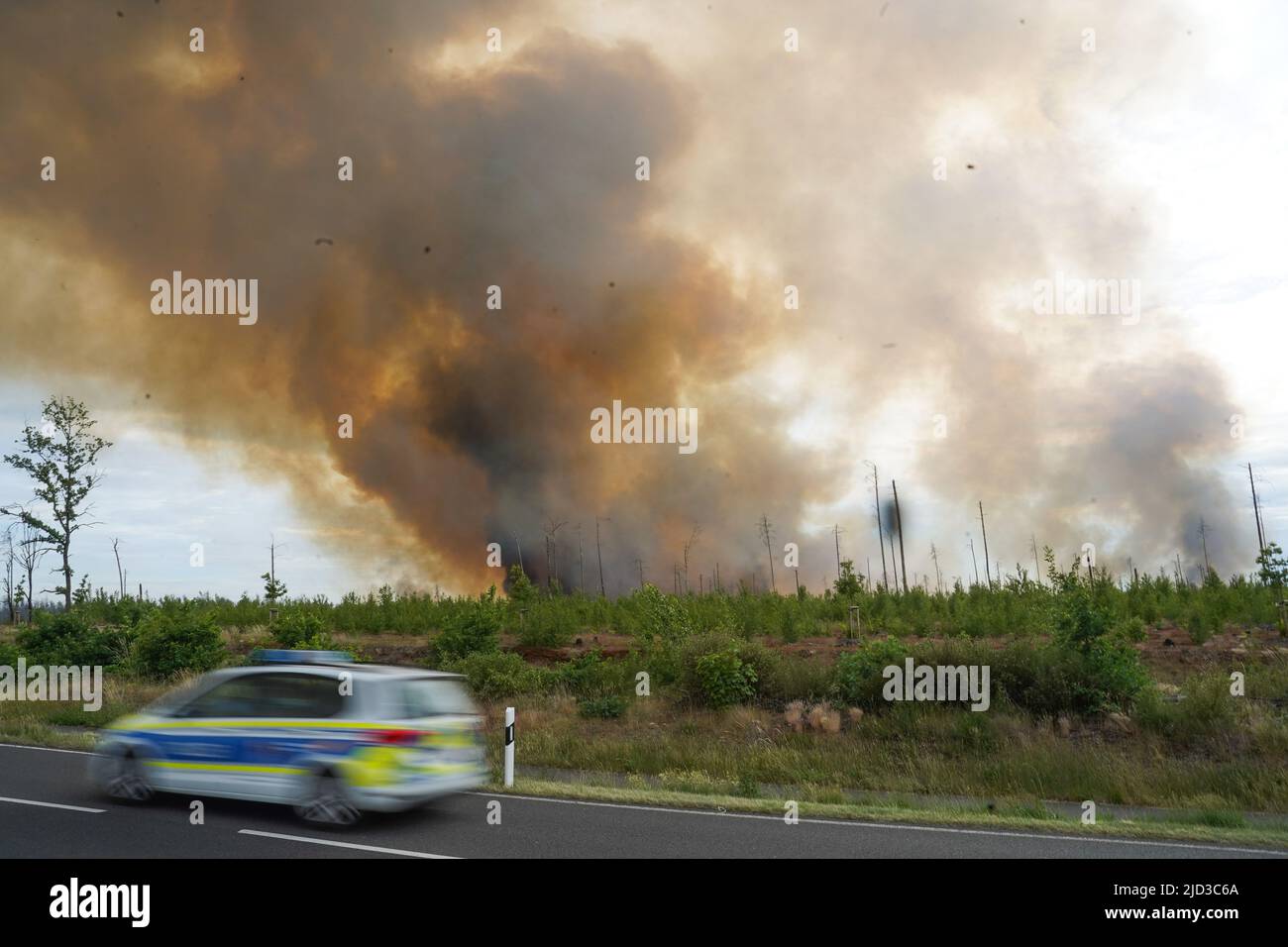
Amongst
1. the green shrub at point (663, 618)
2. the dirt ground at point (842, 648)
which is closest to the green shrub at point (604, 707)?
the green shrub at point (663, 618)

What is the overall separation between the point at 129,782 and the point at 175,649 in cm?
1930

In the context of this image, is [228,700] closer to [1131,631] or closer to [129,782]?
[129,782]

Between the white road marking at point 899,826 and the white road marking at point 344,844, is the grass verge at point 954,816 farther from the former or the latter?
the white road marking at point 344,844

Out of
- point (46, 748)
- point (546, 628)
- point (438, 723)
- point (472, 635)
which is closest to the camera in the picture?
point (438, 723)

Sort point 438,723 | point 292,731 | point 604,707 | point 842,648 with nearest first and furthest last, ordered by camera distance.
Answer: point 292,731, point 438,723, point 604,707, point 842,648

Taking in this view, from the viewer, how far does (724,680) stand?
23.1m

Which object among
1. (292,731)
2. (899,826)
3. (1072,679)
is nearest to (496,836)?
(292,731)

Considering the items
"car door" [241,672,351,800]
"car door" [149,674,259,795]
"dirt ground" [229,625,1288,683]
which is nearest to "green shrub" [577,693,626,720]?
"dirt ground" [229,625,1288,683]

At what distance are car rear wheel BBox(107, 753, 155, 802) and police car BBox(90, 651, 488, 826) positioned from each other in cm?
1

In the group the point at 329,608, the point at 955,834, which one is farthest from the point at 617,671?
the point at 329,608

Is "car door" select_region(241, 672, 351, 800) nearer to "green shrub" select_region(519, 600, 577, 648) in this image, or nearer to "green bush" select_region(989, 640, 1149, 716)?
"green bush" select_region(989, 640, 1149, 716)
